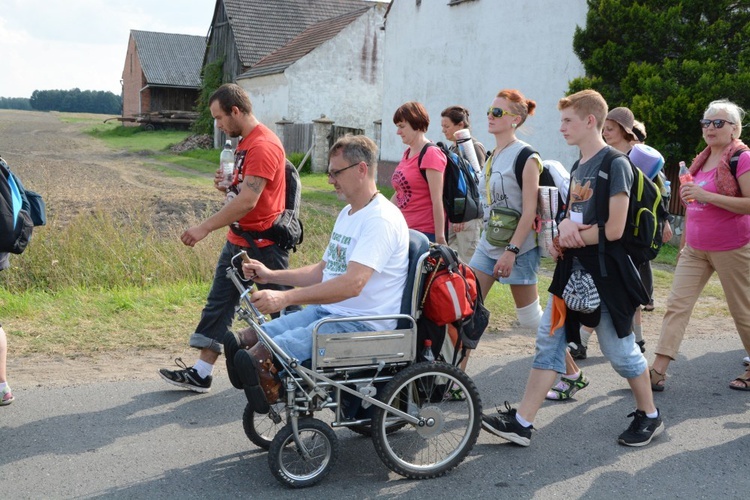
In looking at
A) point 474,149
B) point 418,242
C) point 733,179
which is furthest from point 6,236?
point 733,179

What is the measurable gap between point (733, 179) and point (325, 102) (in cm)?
2750

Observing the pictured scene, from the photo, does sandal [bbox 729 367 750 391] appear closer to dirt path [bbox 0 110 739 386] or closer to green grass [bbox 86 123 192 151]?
dirt path [bbox 0 110 739 386]

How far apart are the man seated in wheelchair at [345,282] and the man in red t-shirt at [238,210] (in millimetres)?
862

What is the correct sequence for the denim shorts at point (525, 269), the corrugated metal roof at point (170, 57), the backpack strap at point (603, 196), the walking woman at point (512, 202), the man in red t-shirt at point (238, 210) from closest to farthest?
1. the backpack strap at point (603, 196)
2. the man in red t-shirt at point (238, 210)
3. the walking woman at point (512, 202)
4. the denim shorts at point (525, 269)
5. the corrugated metal roof at point (170, 57)

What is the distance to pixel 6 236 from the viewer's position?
186 inches

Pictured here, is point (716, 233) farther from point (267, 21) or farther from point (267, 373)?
point (267, 21)

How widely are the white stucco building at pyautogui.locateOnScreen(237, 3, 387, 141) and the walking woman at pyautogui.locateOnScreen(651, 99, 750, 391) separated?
2555cm

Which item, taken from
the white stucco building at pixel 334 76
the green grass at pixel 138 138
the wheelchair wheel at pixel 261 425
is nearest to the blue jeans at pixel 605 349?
the wheelchair wheel at pixel 261 425

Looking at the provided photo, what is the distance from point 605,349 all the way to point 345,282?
1.65 m

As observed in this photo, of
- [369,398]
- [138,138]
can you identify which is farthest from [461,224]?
[138,138]

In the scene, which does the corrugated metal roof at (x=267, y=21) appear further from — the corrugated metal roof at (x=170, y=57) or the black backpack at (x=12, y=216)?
the black backpack at (x=12, y=216)

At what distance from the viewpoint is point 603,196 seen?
4312 mm

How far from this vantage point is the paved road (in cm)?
394

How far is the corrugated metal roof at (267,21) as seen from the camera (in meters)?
37.0
